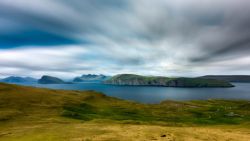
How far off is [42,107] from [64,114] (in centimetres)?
1690

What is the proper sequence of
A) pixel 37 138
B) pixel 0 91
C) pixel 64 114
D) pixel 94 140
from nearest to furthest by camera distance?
pixel 94 140
pixel 37 138
pixel 64 114
pixel 0 91

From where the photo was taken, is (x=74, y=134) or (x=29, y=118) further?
(x=29, y=118)

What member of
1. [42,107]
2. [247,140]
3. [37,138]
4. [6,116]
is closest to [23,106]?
[42,107]

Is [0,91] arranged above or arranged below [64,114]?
above

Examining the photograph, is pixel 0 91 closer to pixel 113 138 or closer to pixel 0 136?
pixel 0 136

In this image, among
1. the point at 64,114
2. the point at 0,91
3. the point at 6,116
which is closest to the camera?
the point at 6,116

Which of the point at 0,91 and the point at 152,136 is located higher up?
the point at 0,91

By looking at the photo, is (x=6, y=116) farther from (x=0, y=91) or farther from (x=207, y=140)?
(x=207, y=140)

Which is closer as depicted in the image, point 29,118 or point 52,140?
point 52,140

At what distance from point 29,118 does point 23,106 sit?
22.2 meters

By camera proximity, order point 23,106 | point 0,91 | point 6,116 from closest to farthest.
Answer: point 6,116, point 23,106, point 0,91

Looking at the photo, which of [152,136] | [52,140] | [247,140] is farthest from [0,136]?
[247,140]

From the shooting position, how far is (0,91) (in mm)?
99000

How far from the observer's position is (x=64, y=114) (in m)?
74.9
